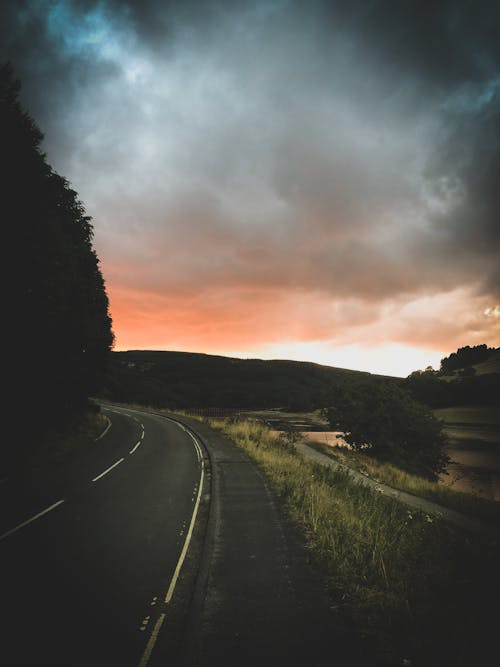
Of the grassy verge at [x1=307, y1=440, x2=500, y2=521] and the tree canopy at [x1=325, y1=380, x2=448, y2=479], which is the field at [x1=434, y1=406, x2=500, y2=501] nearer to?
the grassy verge at [x1=307, y1=440, x2=500, y2=521]

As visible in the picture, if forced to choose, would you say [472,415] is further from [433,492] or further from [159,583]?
[159,583]

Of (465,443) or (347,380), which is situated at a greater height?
(347,380)

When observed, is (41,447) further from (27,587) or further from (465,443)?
(465,443)

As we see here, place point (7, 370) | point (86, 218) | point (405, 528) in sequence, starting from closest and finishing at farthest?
point (405, 528), point (7, 370), point (86, 218)

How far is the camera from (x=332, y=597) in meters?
4.94

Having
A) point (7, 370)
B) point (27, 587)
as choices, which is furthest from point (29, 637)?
point (7, 370)

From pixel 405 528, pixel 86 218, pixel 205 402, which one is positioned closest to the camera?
pixel 405 528

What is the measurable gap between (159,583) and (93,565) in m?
1.43

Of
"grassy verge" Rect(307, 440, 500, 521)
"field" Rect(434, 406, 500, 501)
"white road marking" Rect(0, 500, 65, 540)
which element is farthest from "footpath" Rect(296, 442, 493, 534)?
"white road marking" Rect(0, 500, 65, 540)

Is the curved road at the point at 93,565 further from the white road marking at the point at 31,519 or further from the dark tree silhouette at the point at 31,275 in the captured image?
the dark tree silhouette at the point at 31,275

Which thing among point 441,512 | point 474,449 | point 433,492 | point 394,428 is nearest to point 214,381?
point 474,449

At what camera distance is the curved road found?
13.1ft

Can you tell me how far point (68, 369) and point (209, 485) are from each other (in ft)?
36.3

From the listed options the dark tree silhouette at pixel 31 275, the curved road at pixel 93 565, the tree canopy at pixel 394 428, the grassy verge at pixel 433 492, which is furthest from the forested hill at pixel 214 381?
the curved road at pixel 93 565
